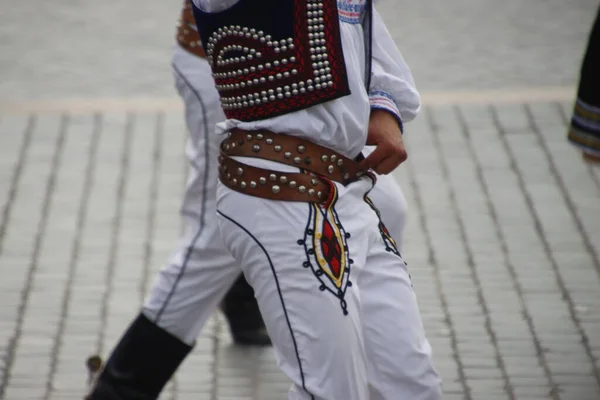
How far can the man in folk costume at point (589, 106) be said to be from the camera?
3.93 meters

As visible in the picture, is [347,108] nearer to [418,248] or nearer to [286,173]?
[286,173]

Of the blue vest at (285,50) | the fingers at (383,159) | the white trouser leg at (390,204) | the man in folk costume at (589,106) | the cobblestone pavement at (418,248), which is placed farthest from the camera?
the cobblestone pavement at (418,248)

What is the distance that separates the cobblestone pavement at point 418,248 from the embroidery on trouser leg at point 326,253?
1.48m

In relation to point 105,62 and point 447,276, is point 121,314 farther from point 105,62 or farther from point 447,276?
point 105,62

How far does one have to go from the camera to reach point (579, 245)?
545cm

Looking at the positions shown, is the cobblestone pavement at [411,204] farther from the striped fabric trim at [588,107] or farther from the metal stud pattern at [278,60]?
the metal stud pattern at [278,60]

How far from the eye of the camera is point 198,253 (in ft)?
13.2

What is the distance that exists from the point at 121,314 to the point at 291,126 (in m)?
2.13

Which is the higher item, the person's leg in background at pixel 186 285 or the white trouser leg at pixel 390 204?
the white trouser leg at pixel 390 204

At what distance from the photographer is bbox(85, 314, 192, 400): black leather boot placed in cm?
403

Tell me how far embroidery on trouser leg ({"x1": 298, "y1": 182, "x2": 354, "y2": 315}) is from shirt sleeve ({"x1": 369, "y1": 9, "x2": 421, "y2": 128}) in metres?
0.36

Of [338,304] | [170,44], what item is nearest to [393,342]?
[338,304]

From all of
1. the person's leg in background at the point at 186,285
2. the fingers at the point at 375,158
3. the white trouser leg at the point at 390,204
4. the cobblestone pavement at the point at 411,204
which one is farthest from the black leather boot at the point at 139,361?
the fingers at the point at 375,158

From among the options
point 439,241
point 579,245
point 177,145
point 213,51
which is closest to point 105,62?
point 177,145
